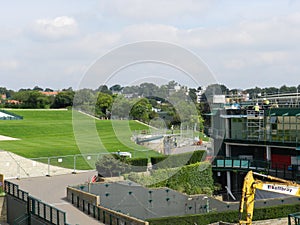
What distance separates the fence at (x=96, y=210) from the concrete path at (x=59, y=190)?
0.88 ft

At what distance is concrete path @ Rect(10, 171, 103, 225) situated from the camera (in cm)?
2194

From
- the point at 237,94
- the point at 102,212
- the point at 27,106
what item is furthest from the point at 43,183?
the point at 27,106

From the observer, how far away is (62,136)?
61.9 metres

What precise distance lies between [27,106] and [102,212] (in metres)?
90.0

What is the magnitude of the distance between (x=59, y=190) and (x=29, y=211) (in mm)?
4560

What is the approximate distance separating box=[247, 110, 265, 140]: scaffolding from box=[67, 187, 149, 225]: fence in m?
15.9

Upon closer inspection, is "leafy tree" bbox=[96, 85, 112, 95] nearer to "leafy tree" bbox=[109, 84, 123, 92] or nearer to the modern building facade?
"leafy tree" bbox=[109, 84, 123, 92]

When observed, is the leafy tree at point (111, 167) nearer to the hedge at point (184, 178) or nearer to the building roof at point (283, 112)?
the hedge at point (184, 178)

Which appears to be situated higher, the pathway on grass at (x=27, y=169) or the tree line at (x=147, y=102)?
the tree line at (x=147, y=102)

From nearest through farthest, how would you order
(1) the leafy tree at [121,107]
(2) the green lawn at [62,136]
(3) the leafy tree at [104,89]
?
(3) the leafy tree at [104,89] < (1) the leafy tree at [121,107] < (2) the green lawn at [62,136]

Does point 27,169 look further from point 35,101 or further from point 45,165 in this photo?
point 35,101

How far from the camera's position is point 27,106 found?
107500 mm

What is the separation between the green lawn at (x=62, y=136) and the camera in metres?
33.0


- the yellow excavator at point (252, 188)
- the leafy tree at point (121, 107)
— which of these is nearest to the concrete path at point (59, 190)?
the leafy tree at point (121, 107)
